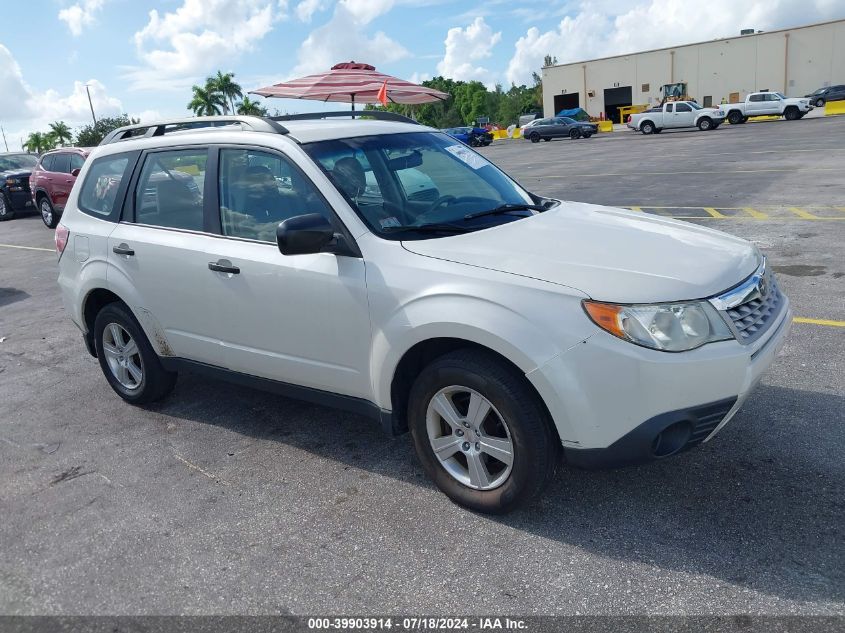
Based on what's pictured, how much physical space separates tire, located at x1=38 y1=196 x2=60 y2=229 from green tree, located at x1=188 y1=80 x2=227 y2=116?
221 ft

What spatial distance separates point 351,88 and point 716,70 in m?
61.5

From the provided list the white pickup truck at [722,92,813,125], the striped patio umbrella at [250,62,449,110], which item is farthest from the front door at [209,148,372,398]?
the white pickup truck at [722,92,813,125]

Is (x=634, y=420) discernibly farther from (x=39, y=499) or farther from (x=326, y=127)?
(x=39, y=499)

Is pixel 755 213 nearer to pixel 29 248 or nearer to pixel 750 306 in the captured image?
A: pixel 750 306

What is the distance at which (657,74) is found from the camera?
68.2m

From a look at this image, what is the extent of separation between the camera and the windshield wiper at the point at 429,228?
3625mm

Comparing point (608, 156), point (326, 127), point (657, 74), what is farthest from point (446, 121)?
point (326, 127)

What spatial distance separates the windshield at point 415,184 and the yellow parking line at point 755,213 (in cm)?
736

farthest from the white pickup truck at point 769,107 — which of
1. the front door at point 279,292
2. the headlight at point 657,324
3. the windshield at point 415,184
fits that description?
the headlight at point 657,324

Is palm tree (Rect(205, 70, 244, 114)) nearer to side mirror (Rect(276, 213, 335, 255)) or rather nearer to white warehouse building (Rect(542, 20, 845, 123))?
white warehouse building (Rect(542, 20, 845, 123))

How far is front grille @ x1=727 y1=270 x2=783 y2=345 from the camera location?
123 inches

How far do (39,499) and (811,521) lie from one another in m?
3.76

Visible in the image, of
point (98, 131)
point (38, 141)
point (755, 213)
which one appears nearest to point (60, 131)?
point (38, 141)

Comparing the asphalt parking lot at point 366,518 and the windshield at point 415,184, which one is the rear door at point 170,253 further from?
the windshield at point 415,184
